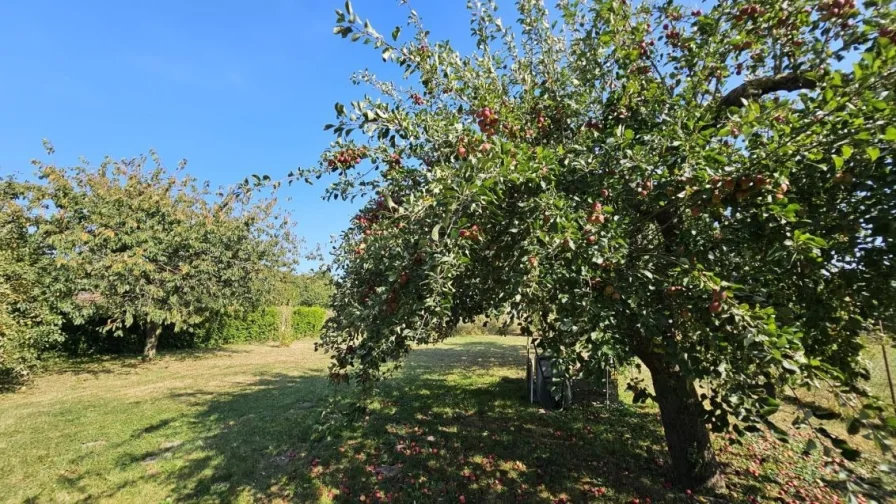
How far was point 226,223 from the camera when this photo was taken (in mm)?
14883

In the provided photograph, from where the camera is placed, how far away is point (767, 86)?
3.59 m

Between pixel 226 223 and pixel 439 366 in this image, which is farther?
pixel 226 223

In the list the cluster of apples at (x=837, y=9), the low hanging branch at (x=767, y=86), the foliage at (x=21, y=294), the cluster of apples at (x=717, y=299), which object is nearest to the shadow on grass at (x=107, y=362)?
the foliage at (x=21, y=294)

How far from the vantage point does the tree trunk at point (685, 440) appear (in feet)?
14.7

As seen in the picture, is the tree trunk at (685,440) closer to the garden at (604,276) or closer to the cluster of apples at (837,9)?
the garden at (604,276)

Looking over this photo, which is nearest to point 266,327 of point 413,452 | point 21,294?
point 21,294

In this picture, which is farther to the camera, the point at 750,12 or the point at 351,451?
the point at 351,451

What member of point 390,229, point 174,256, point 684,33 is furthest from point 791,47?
point 174,256

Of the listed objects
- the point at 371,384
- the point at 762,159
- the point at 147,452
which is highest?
the point at 762,159

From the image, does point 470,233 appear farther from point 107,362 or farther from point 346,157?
point 107,362

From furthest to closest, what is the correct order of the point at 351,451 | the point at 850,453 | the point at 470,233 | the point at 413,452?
the point at 351,451
the point at 413,452
the point at 470,233
the point at 850,453

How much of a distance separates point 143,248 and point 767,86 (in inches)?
584

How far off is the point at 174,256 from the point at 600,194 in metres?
14.4

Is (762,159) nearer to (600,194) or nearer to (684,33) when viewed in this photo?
(600,194)
